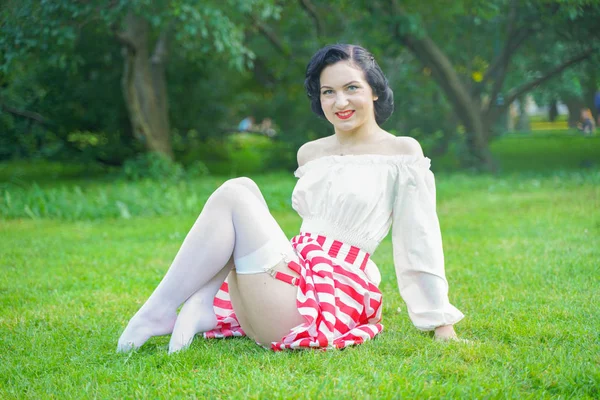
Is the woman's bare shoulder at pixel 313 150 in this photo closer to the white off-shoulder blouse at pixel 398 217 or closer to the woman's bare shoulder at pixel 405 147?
the white off-shoulder blouse at pixel 398 217

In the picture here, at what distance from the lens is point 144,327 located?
322 cm

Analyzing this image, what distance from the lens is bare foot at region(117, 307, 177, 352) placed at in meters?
3.21

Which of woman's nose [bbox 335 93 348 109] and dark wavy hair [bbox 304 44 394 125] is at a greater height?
dark wavy hair [bbox 304 44 394 125]

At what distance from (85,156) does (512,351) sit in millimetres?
10903

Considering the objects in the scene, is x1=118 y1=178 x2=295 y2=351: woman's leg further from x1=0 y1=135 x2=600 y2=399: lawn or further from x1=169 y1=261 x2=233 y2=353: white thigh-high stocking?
x1=0 y1=135 x2=600 y2=399: lawn

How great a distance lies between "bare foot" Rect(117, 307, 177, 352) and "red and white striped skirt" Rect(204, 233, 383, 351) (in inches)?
14.2

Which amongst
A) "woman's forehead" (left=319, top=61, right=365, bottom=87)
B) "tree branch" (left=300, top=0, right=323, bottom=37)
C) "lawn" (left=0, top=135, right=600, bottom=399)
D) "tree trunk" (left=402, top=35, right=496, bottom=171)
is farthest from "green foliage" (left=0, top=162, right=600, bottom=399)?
"tree branch" (left=300, top=0, right=323, bottom=37)

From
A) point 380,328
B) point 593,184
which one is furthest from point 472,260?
point 593,184

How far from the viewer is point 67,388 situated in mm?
2898

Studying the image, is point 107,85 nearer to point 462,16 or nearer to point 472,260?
point 462,16

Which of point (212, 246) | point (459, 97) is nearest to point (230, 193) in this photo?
point (212, 246)

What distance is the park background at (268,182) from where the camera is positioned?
9.86ft

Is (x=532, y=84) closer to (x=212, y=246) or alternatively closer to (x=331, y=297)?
(x=331, y=297)

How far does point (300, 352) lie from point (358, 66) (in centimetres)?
129
